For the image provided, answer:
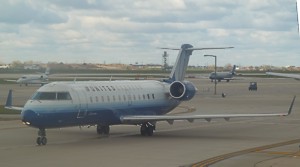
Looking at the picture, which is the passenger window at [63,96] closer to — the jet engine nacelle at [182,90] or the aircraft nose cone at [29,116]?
the aircraft nose cone at [29,116]

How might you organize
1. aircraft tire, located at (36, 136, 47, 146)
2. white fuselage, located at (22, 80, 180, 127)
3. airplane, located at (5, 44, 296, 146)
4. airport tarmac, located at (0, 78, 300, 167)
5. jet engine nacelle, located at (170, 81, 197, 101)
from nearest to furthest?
airport tarmac, located at (0, 78, 300, 167)
white fuselage, located at (22, 80, 180, 127)
airplane, located at (5, 44, 296, 146)
aircraft tire, located at (36, 136, 47, 146)
jet engine nacelle, located at (170, 81, 197, 101)

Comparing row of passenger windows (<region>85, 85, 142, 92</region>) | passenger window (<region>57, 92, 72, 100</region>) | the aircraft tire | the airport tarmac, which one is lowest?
the airport tarmac

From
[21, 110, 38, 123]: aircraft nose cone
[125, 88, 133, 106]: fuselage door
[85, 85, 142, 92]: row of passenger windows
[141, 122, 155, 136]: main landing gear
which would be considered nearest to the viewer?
[21, 110, 38, 123]: aircraft nose cone

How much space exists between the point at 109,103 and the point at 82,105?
7.26ft

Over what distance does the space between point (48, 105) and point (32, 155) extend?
3.02 metres

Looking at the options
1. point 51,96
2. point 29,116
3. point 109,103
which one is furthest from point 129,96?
point 29,116

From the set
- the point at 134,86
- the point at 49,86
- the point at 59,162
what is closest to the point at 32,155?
the point at 59,162

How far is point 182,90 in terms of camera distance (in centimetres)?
3159

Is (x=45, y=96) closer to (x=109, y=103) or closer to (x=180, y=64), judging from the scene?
(x=109, y=103)

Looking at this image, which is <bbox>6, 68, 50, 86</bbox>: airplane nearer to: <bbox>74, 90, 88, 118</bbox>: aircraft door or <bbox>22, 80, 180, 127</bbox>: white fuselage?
<bbox>22, 80, 180, 127</bbox>: white fuselage

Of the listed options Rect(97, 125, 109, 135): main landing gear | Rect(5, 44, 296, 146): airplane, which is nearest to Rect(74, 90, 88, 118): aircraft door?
Rect(5, 44, 296, 146): airplane

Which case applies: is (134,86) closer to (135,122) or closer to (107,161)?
(135,122)

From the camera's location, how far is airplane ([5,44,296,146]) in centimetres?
2436

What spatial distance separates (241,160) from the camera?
20.5 m
